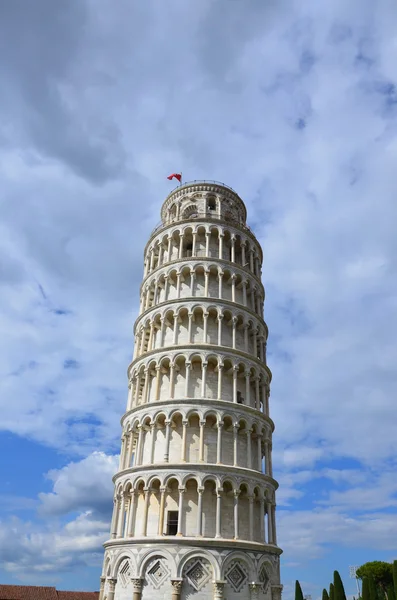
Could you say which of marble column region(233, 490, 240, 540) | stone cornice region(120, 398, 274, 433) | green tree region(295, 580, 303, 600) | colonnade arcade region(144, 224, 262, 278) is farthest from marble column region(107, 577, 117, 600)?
colonnade arcade region(144, 224, 262, 278)

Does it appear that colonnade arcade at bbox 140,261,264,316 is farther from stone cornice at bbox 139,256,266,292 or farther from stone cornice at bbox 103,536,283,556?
stone cornice at bbox 103,536,283,556

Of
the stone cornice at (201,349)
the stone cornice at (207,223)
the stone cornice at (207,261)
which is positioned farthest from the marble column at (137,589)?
the stone cornice at (207,223)

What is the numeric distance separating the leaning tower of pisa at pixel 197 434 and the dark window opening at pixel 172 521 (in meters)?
0.06

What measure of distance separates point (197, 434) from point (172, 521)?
5469 mm

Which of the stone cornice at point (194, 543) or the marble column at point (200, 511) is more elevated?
the marble column at point (200, 511)

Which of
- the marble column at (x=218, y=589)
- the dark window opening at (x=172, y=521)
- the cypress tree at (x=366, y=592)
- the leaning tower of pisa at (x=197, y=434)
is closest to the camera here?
the marble column at (x=218, y=589)

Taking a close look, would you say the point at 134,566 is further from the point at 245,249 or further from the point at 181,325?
the point at 245,249

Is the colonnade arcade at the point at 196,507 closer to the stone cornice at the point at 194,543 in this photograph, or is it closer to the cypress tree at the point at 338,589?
the stone cornice at the point at 194,543

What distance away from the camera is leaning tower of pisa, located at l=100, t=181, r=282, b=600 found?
28625 millimetres

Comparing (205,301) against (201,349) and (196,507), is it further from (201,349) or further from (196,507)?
(196,507)

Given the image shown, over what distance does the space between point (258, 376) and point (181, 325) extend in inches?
272

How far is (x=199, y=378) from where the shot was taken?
34406 millimetres

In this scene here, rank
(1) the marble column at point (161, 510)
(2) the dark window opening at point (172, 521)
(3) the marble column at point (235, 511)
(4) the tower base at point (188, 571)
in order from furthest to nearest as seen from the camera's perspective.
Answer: (2) the dark window opening at point (172, 521) < (3) the marble column at point (235, 511) < (1) the marble column at point (161, 510) < (4) the tower base at point (188, 571)

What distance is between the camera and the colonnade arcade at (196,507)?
1160 inches
